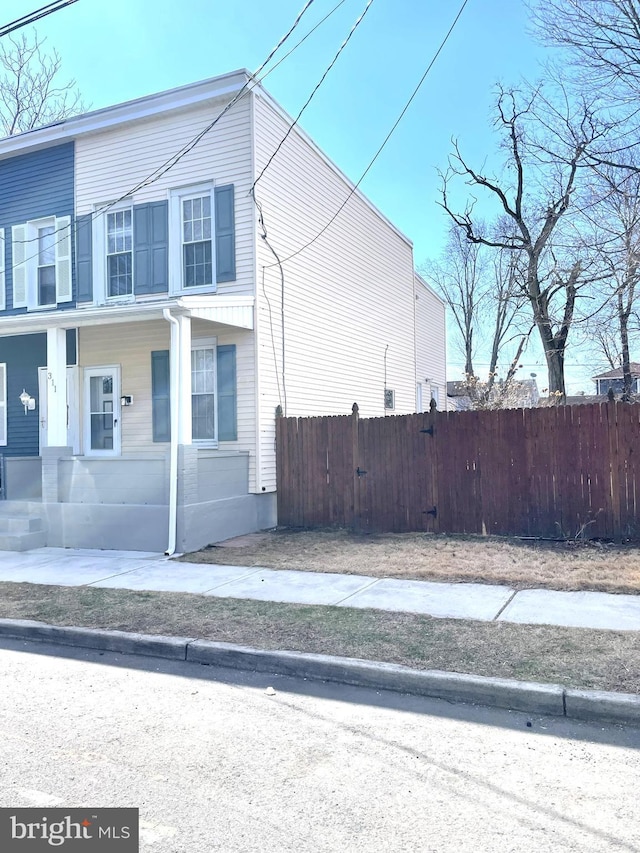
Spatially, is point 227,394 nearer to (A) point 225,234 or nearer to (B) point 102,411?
(A) point 225,234

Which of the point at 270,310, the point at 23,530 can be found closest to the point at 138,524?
the point at 23,530

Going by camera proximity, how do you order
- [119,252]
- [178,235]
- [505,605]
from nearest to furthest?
[505,605] < [178,235] < [119,252]

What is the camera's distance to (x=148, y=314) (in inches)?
406

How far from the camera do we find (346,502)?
Answer: 1160 centimetres

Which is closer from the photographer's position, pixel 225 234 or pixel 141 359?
pixel 225 234

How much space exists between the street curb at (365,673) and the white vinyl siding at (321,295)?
602 centimetres

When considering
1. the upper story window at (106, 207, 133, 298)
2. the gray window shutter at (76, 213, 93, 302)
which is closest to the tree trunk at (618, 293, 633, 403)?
the upper story window at (106, 207, 133, 298)

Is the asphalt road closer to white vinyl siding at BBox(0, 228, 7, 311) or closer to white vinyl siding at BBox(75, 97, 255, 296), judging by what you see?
white vinyl siding at BBox(75, 97, 255, 296)

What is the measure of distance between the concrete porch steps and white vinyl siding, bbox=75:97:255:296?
15.0 feet

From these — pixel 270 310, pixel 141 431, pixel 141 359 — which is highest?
pixel 270 310

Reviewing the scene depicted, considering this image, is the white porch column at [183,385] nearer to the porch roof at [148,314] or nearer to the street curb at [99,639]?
the porch roof at [148,314]

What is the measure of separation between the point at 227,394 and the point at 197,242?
2.82 meters

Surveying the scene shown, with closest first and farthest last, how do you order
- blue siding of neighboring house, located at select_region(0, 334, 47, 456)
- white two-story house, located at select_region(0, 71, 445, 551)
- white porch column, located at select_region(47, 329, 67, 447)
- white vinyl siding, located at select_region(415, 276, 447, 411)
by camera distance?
white two-story house, located at select_region(0, 71, 445, 551) < white porch column, located at select_region(47, 329, 67, 447) < blue siding of neighboring house, located at select_region(0, 334, 47, 456) < white vinyl siding, located at select_region(415, 276, 447, 411)

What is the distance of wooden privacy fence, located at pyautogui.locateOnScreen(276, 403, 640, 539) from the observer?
9.52 metres
